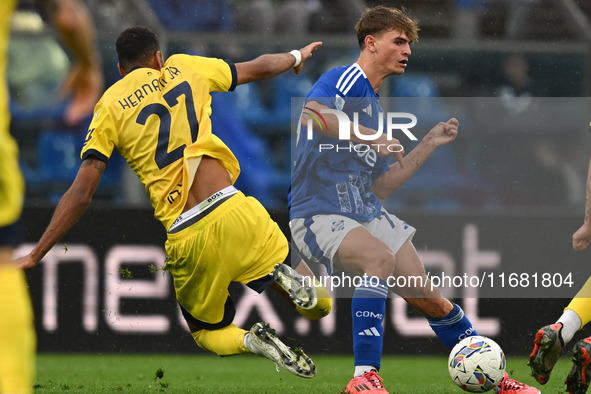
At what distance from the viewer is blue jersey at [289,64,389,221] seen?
5199 mm

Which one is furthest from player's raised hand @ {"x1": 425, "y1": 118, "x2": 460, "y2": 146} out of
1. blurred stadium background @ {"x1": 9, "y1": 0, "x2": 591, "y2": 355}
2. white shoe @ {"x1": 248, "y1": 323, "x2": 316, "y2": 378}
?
blurred stadium background @ {"x1": 9, "y1": 0, "x2": 591, "y2": 355}

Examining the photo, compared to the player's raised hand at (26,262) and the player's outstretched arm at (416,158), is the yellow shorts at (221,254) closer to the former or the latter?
the player's raised hand at (26,262)

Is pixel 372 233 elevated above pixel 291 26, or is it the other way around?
pixel 291 26

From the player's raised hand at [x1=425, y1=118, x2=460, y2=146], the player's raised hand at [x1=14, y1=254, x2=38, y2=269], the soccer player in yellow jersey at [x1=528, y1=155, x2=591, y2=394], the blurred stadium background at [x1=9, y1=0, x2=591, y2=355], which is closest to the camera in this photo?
the player's raised hand at [x1=14, y1=254, x2=38, y2=269]

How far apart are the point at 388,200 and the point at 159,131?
3.23 metres

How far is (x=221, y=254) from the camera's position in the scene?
473cm

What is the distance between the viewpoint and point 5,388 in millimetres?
2830

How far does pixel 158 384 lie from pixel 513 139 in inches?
146

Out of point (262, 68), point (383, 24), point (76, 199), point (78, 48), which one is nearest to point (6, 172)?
point (78, 48)

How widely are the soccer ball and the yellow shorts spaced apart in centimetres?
102

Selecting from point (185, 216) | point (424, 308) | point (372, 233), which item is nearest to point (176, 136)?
point (185, 216)

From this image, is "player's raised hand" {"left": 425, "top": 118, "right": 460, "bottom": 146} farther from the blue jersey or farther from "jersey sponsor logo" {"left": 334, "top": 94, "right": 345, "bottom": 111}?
"jersey sponsor logo" {"left": 334, "top": 94, "right": 345, "bottom": 111}

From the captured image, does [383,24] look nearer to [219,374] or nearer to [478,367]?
[478,367]

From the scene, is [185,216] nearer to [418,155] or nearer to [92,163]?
[92,163]
